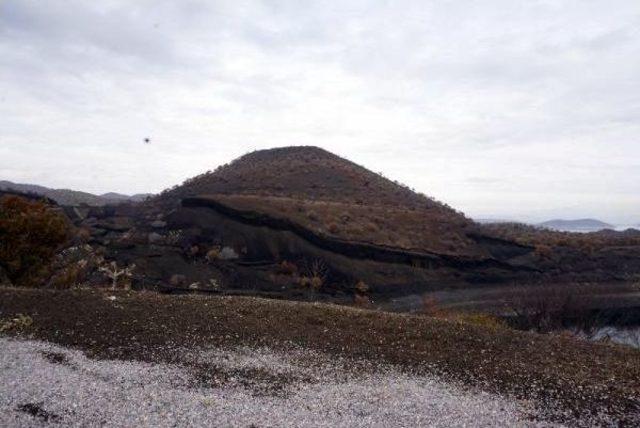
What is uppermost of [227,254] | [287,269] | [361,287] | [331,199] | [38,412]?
[331,199]

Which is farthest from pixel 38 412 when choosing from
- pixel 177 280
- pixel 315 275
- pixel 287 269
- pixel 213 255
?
pixel 213 255

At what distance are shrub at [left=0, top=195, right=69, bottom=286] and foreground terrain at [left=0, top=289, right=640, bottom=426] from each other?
6.28 metres

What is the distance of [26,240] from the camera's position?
18.5 meters

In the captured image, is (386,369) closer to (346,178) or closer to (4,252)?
(4,252)

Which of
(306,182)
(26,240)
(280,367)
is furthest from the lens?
(306,182)

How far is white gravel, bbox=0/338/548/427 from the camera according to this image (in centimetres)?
711

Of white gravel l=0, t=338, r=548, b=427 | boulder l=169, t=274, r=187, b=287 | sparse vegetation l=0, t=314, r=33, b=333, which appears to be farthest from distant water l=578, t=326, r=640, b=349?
boulder l=169, t=274, r=187, b=287

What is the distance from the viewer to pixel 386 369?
9555 mm

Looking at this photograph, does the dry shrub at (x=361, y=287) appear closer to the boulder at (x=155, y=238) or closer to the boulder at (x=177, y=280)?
the boulder at (x=177, y=280)

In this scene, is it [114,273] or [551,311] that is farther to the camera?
[551,311]

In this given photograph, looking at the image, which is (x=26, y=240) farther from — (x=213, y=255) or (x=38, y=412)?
(x=213, y=255)

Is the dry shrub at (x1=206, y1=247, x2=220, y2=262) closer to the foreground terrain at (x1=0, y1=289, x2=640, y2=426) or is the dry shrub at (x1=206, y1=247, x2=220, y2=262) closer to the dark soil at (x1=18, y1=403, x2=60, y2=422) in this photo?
the foreground terrain at (x1=0, y1=289, x2=640, y2=426)

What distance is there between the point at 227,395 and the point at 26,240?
44.7ft

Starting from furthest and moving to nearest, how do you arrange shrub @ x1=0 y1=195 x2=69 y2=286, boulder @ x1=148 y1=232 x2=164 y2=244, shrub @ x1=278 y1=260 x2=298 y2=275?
1. boulder @ x1=148 y1=232 x2=164 y2=244
2. shrub @ x1=278 y1=260 x2=298 y2=275
3. shrub @ x1=0 y1=195 x2=69 y2=286
